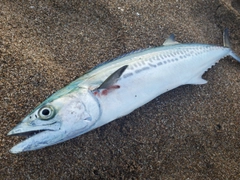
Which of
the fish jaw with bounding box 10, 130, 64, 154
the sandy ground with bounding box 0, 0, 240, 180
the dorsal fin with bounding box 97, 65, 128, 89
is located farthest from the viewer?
the sandy ground with bounding box 0, 0, 240, 180

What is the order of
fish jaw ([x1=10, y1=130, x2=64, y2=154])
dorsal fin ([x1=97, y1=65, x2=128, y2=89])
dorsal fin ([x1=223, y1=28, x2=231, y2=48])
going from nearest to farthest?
fish jaw ([x1=10, y1=130, x2=64, y2=154])
dorsal fin ([x1=97, y1=65, x2=128, y2=89])
dorsal fin ([x1=223, y1=28, x2=231, y2=48])

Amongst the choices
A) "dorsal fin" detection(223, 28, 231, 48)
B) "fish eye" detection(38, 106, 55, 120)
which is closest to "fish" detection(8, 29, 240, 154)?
"fish eye" detection(38, 106, 55, 120)

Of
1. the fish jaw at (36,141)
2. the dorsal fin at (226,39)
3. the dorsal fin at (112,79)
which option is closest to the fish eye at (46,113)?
the fish jaw at (36,141)

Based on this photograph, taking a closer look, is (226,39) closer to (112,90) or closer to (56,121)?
(112,90)

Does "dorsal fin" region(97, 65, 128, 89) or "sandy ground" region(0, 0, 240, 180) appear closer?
"dorsal fin" region(97, 65, 128, 89)

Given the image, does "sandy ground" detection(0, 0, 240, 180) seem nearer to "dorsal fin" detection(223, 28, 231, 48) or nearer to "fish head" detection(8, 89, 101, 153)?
"dorsal fin" detection(223, 28, 231, 48)

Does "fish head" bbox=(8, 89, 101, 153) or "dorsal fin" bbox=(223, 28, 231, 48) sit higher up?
"dorsal fin" bbox=(223, 28, 231, 48)

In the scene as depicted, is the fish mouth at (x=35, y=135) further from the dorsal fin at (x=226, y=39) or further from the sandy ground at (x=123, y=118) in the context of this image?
the dorsal fin at (x=226, y=39)

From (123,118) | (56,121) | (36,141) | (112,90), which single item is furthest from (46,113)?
(123,118)

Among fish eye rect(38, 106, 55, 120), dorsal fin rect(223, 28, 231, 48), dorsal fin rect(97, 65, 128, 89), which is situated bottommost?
fish eye rect(38, 106, 55, 120)

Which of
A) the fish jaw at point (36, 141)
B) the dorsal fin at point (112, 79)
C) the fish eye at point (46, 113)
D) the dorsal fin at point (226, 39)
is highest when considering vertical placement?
the dorsal fin at point (226, 39)
